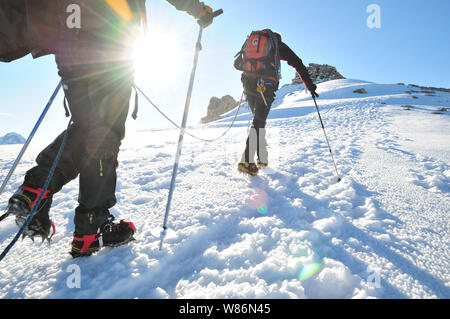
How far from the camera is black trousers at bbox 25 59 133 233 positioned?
59.3 inches

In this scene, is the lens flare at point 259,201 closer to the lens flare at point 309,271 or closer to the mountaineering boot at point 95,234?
the lens flare at point 309,271

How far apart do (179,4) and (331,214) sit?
2483 mm

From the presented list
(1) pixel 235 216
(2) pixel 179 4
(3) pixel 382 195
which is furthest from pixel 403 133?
(2) pixel 179 4

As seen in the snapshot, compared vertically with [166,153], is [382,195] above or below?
below

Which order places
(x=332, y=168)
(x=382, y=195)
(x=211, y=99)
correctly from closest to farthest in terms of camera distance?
(x=382, y=195), (x=332, y=168), (x=211, y=99)

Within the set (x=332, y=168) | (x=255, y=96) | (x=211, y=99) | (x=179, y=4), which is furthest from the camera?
(x=211, y=99)

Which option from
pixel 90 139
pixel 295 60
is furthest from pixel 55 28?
pixel 295 60

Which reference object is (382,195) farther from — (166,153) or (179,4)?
(166,153)

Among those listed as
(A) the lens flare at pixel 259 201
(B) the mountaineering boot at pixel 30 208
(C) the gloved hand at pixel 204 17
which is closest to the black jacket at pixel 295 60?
(C) the gloved hand at pixel 204 17

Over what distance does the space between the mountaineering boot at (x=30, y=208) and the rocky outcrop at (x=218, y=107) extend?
187 feet

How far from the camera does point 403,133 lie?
6145 millimetres

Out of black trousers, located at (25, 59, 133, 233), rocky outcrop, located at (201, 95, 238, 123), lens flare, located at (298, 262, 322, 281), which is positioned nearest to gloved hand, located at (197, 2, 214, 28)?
black trousers, located at (25, 59, 133, 233)
